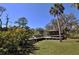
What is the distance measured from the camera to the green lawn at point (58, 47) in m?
2.99

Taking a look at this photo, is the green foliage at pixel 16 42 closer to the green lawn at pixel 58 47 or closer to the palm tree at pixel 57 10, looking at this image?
the green lawn at pixel 58 47

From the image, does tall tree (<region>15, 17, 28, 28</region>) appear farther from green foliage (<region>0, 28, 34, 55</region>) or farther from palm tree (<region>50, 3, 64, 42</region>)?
palm tree (<region>50, 3, 64, 42</region>)

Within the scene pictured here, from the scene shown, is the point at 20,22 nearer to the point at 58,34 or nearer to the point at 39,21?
the point at 39,21

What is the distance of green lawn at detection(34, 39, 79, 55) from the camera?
9.80ft

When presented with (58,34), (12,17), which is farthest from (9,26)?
(58,34)

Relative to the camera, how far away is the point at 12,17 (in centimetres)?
302

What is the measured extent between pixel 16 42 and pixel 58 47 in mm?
497

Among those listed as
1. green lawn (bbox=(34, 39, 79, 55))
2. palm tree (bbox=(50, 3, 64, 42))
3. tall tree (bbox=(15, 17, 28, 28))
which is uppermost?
palm tree (bbox=(50, 3, 64, 42))

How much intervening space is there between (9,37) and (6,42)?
7cm

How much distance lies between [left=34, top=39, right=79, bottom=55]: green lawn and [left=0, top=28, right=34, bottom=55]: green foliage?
11 cm

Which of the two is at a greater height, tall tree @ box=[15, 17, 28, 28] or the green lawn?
tall tree @ box=[15, 17, 28, 28]

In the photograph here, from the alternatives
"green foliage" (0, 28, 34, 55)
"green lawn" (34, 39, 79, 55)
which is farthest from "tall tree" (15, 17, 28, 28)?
"green lawn" (34, 39, 79, 55)

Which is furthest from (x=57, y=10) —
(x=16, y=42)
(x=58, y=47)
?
(x=16, y=42)

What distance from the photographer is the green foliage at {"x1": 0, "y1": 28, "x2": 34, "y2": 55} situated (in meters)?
3.01
